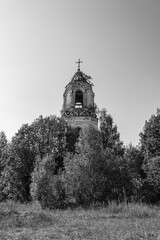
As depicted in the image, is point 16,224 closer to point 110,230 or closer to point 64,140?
point 110,230

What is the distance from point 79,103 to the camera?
28266 millimetres

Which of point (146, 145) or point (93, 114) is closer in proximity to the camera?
point (146, 145)

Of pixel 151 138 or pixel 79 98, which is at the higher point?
pixel 79 98

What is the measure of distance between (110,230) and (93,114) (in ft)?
62.1

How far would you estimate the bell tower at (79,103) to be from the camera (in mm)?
26219

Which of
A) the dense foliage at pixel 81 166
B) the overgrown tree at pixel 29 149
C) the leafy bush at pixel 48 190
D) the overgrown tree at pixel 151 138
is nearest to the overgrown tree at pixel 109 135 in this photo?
the dense foliage at pixel 81 166

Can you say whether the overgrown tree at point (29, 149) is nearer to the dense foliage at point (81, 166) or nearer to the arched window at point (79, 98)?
the dense foliage at point (81, 166)

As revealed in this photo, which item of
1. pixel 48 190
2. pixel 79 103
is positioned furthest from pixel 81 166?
pixel 79 103

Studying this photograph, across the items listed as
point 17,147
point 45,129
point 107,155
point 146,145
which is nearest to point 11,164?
point 17,147

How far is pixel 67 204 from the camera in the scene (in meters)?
16.6

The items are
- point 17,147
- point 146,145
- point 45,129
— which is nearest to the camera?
point 146,145

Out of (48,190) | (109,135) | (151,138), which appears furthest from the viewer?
(109,135)

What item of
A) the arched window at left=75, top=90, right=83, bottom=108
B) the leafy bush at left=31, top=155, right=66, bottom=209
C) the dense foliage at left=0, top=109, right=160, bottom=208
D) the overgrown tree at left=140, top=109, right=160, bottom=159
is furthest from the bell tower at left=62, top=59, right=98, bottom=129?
the leafy bush at left=31, top=155, right=66, bottom=209

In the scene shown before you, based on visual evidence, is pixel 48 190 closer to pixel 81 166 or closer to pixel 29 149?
pixel 81 166
